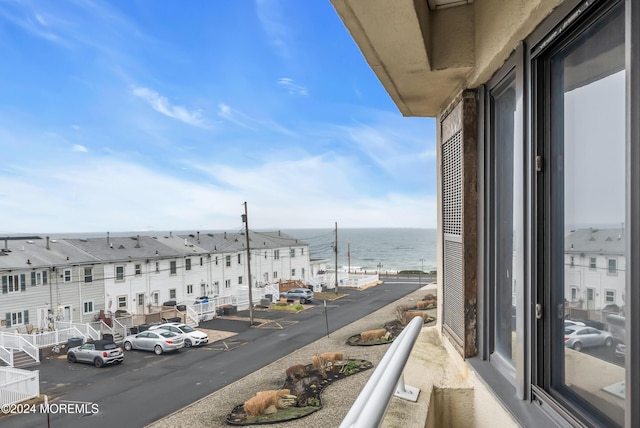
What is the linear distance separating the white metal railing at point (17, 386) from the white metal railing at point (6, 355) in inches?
77.2

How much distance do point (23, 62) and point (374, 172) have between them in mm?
71123

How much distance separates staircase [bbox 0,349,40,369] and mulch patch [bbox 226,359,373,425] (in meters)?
7.71

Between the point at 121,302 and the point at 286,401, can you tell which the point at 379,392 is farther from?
the point at 121,302

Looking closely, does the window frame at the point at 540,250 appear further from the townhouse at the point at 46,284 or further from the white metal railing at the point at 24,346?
the townhouse at the point at 46,284

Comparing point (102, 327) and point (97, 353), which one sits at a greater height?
point (97, 353)

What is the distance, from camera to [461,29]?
144 centimetres

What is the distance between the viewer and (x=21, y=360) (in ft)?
36.0

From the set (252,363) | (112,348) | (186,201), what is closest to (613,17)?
(252,363)

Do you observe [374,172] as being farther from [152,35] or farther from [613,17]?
[613,17]

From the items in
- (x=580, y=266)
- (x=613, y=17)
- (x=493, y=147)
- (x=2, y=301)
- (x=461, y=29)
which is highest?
(x=461, y=29)

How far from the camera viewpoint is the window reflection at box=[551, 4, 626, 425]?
0.75 metres

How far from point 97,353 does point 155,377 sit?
1.99 m

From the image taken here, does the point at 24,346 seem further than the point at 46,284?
No

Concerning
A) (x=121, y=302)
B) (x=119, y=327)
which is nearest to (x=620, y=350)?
(x=119, y=327)
